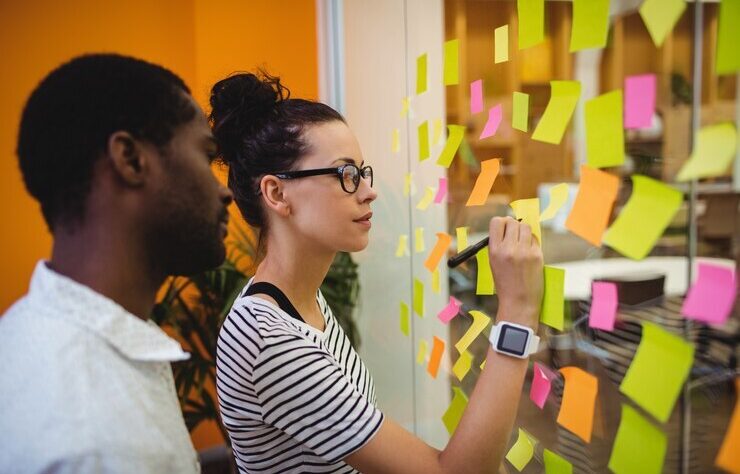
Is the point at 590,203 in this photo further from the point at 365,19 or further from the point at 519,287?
the point at 365,19

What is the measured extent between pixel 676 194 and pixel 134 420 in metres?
0.65

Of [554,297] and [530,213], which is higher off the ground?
[530,213]

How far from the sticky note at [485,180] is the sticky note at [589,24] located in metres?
0.32

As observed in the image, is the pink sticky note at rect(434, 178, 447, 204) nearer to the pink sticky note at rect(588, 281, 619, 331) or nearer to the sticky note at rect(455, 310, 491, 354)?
the sticky note at rect(455, 310, 491, 354)

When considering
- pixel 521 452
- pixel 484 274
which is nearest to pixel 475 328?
pixel 484 274

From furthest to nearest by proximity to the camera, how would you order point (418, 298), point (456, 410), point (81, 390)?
1. point (418, 298)
2. point (456, 410)
3. point (81, 390)

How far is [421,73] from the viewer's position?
63.0 inches

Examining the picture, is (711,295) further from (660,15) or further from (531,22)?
(531,22)

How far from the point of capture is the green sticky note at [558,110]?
903 mm

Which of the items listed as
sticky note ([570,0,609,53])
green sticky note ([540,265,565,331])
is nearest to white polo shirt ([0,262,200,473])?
green sticky note ([540,265,565,331])

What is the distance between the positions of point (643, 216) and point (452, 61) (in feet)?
2.15

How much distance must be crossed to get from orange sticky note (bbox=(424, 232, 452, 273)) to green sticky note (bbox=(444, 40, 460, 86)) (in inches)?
14.9

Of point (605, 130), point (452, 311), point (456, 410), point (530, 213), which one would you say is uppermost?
point (605, 130)

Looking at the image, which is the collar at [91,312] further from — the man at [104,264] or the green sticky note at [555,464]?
the green sticky note at [555,464]
